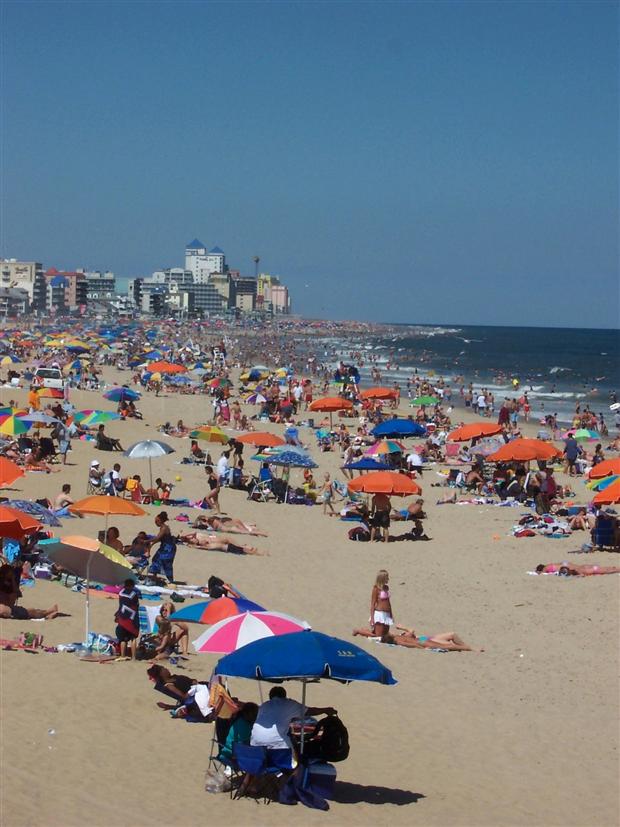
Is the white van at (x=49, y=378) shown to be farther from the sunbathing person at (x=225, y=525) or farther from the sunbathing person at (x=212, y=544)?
the sunbathing person at (x=212, y=544)

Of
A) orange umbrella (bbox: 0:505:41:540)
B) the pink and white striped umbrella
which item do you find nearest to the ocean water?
orange umbrella (bbox: 0:505:41:540)

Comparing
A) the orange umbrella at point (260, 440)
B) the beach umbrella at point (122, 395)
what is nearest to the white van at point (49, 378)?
the beach umbrella at point (122, 395)

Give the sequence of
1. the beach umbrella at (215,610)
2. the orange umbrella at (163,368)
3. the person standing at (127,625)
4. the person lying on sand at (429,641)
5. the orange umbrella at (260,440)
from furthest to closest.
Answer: the orange umbrella at (163,368), the orange umbrella at (260,440), the person lying on sand at (429,641), the person standing at (127,625), the beach umbrella at (215,610)

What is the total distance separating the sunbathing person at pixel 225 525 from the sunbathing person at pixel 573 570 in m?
4.52

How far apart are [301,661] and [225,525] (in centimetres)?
997

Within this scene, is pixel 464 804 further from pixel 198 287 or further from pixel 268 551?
pixel 198 287

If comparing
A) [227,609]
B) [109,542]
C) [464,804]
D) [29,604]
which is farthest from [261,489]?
[464,804]

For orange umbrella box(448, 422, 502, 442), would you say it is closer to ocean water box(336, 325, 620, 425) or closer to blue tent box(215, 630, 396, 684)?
blue tent box(215, 630, 396, 684)

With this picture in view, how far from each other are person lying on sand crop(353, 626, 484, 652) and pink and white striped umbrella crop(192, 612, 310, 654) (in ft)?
10.1

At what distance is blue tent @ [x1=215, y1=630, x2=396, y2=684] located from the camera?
22.0 feet

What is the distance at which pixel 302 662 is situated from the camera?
22.0 ft

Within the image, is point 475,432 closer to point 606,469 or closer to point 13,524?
point 606,469

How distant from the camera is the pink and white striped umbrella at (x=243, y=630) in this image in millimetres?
7930

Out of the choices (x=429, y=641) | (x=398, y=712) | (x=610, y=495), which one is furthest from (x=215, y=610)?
(x=610, y=495)
